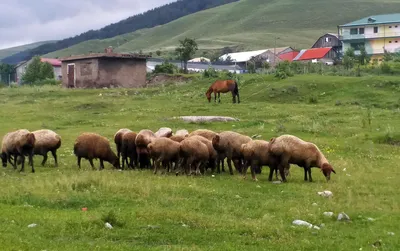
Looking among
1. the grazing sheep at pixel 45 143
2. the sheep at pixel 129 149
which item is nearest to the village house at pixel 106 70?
the grazing sheep at pixel 45 143

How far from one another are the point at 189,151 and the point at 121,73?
4617 cm

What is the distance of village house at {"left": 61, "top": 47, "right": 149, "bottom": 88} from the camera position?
2547 inches

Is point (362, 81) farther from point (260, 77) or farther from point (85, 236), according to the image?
point (85, 236)

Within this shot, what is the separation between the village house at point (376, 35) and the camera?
365 feet

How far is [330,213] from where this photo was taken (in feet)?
46.6

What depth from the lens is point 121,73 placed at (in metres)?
66.1

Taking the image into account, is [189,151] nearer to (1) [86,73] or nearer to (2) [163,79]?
(1) [86,73]

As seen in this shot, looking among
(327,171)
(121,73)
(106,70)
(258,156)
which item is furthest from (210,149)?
(121,73)

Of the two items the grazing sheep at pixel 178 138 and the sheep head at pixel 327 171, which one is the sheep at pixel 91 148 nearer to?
the grazing sheep at pixel 178 138

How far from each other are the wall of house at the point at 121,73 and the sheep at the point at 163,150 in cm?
4455

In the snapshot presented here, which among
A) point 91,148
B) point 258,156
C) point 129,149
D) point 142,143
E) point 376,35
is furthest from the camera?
point 376,35

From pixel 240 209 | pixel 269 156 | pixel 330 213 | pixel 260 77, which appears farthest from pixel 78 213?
pixel 260 77

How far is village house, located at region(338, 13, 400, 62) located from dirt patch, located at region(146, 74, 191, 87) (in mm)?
48713

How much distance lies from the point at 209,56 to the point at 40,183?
150660 mm
